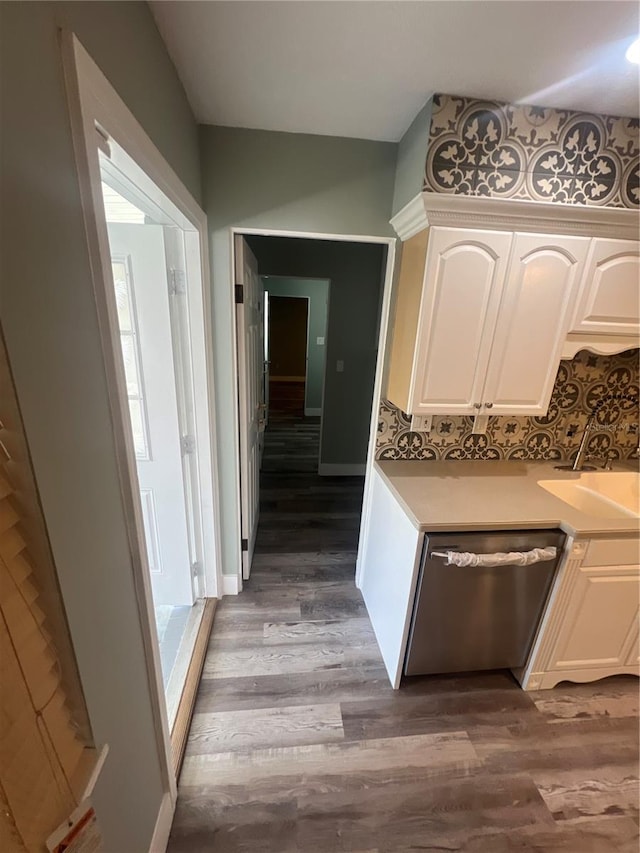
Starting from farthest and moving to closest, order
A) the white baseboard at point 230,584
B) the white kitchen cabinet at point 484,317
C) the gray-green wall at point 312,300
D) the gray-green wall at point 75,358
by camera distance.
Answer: the gray-green wall at point 312,300
the white baseboard at point 230,584
the white kitchen cabinet at point 484,317
the gray-green wall at point 75,358

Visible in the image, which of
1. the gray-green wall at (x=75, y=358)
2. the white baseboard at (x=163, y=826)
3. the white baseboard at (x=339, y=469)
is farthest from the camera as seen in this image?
the white baseboard at (x=339, y=469)

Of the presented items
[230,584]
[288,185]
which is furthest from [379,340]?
[230,584]

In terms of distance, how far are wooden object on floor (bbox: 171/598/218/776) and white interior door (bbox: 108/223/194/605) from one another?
195mm

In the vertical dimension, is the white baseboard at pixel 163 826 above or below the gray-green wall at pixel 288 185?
below

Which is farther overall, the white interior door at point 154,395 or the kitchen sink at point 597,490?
the kitchen sink at point 597,490

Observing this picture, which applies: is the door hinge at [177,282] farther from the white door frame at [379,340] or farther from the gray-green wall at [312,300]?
the gray-green wall at [312,300]

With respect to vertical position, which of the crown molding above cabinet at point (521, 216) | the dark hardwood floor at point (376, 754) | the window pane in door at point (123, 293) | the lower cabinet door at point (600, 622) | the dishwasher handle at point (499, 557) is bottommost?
the dark hardwood floor at point (376, 754)

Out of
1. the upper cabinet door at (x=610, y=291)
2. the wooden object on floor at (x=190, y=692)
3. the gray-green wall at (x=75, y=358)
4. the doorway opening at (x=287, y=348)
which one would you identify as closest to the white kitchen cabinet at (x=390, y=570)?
the wooden object on floor at (x=190, y=692)

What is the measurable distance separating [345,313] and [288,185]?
1.83 meters

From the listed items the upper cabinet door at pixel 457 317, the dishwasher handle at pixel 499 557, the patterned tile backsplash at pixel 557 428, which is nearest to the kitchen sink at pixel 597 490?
the patterned tile backsplash at pixel 557 428

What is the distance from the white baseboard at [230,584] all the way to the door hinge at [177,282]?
64.9 inches

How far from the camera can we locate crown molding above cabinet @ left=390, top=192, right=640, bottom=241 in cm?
142

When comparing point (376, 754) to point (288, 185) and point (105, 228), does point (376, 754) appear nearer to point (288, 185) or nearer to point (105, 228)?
point (105, 228)

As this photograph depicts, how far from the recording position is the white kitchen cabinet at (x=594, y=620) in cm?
155
